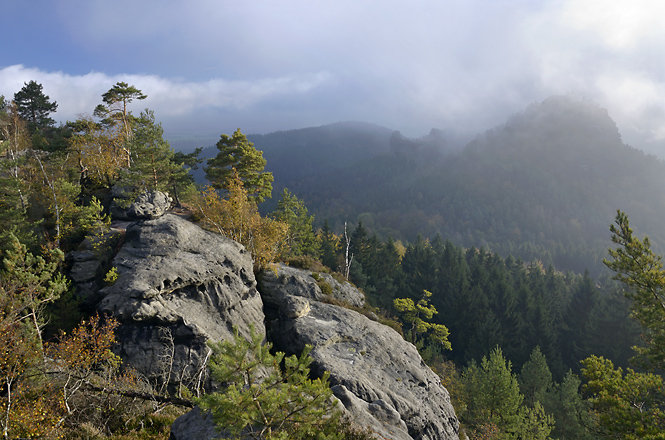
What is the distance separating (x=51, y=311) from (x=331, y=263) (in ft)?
151

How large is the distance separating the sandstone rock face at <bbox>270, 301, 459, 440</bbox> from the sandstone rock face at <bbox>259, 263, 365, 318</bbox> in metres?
1.70

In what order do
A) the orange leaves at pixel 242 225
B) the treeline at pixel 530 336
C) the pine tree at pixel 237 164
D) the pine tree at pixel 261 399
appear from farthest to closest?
the pine tree at pixel 237 164
the orange leaves at pixel 242 225
the treeline at pixel 530 336
the pine tree at pixel 261 399

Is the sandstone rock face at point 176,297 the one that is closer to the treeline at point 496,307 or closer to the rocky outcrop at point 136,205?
the rocky outcrop at point 136,205

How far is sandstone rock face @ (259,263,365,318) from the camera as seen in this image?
26844mm

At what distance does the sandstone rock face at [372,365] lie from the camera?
18.3 meters

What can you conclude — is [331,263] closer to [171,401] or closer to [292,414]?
[171,401]

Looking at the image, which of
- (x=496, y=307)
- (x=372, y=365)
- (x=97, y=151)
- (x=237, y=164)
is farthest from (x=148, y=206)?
(x=496, y=307)

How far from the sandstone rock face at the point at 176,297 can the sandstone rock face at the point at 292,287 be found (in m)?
1.59

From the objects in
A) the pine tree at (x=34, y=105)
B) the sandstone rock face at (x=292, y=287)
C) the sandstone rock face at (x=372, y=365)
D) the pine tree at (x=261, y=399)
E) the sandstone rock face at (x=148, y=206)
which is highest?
the pine tree at (x=34, y=105)

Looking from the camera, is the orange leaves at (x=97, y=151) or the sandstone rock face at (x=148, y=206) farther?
the orange leaves at (x=97, y=151)

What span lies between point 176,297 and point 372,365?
1323 cm

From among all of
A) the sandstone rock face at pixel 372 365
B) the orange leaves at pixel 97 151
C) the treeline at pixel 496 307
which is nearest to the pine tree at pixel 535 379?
the treeline at pixel 496 307

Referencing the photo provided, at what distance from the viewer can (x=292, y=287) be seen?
27.5 meters

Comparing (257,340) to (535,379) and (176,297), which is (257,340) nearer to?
(176,297)
